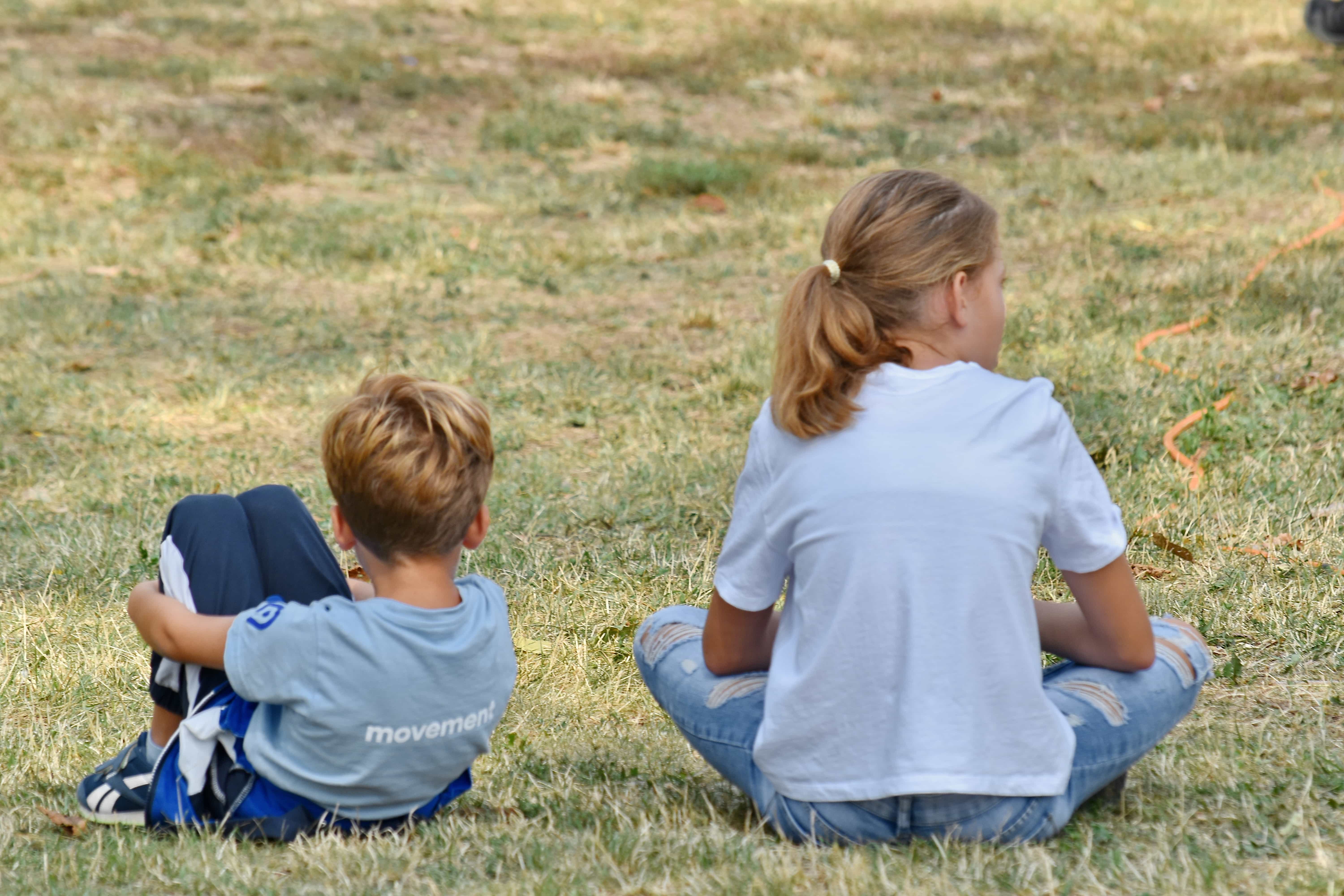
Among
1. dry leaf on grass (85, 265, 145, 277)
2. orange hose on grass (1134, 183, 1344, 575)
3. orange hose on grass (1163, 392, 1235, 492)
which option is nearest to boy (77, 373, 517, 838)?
orange hose on grass (1134, 183, 1344, 575)

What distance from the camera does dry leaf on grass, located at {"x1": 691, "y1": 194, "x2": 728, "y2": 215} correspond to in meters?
8.73

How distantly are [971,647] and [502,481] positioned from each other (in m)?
2.98

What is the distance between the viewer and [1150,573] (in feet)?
12.7

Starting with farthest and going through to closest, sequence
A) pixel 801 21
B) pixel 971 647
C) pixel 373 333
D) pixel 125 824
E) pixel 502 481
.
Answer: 1. pixel 801 21
2. pixel 373 333
3. pixel 502 481
4. pixel 125 824
5. pixel 971 647

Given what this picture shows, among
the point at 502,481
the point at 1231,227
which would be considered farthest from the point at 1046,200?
the point at 502,481

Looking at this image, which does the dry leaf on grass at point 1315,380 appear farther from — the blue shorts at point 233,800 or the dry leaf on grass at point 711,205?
the dry leaf on grass at point 711,205

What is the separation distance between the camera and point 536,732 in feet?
10.2

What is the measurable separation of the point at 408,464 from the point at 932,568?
2.76 ft

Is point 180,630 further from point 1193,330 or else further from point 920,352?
point 1193,330

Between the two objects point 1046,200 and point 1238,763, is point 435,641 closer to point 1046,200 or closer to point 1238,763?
point 1238,763

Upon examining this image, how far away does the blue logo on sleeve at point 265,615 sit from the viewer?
2227 mm

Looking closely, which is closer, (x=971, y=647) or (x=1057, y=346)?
(x=971, y=647)

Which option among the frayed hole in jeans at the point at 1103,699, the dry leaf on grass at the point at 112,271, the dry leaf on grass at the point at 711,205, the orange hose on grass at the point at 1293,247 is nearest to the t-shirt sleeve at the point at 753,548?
the frayed hole in jeans at the point at 1103,699

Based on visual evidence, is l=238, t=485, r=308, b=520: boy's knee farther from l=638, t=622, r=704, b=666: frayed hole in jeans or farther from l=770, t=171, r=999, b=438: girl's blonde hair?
l=770, t=171, r=999, b=438: girl's blonde hair
